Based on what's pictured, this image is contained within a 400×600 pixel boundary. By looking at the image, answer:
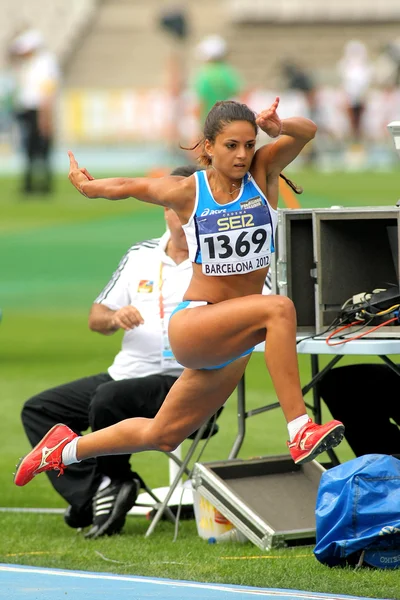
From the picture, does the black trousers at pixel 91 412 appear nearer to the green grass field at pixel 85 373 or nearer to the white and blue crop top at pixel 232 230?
the green grass field at pixel 85 373

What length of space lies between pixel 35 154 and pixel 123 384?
56.6 ft

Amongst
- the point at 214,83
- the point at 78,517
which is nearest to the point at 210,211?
the point at 78,517

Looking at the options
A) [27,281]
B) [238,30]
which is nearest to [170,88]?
[238,30]

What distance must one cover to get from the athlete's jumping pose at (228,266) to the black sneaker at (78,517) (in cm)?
112

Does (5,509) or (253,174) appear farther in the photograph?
(5,509)

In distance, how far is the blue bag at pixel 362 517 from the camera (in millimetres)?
5598

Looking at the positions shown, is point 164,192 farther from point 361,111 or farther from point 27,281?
point 361,111

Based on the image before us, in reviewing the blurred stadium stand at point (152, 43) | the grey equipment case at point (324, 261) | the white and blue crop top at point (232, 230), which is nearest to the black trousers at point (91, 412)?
the grey equipment case at point (324, 261)

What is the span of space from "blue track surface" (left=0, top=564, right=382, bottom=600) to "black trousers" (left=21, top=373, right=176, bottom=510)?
930 mm

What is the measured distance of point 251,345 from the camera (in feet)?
18.0

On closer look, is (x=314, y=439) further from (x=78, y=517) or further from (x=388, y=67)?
(x=388, y=67)

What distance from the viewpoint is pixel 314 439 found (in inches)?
207

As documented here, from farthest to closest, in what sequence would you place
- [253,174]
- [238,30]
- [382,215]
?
[238,30] → [382,215] → [253,174]

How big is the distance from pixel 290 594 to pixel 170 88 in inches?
1173
